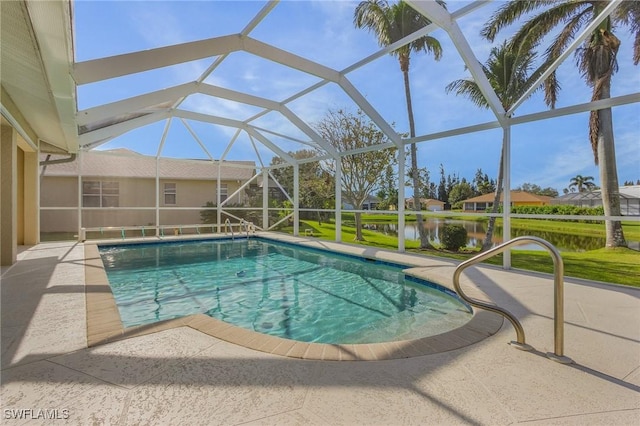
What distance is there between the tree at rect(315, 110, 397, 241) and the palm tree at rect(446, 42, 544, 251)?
4.20 meters

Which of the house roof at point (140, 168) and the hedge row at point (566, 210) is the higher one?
the house roof at point (140, 168)

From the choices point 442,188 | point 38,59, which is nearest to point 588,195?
point 442,188

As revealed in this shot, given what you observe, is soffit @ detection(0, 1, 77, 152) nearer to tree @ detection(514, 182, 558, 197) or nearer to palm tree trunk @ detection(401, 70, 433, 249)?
tree @ detection(514, 182, 558, 197)

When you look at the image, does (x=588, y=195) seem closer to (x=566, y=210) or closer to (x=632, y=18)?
(x=566, y=210)

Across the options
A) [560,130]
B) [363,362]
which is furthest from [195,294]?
[560,130]

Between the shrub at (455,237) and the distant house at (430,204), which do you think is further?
the distant house at (430,204)

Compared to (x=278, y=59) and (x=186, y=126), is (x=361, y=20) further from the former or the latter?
(x=186, y=126)

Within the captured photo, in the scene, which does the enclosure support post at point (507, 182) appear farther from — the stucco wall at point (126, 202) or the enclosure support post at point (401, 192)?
the stucco wall at point (126, 202)

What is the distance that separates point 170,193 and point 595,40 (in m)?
17.2

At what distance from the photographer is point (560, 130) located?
852 cm

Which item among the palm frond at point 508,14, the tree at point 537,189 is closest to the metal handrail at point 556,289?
the tree at point 537,189

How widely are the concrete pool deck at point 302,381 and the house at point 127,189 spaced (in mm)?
10535

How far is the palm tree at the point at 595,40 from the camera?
313 inches

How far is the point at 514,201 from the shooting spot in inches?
382
